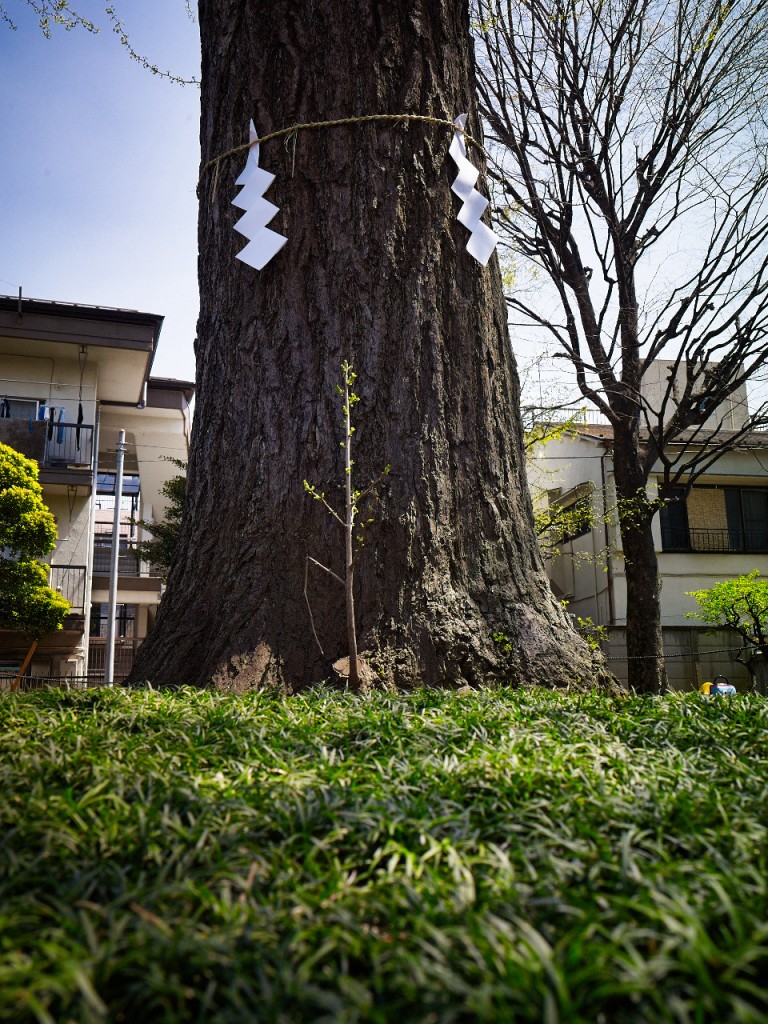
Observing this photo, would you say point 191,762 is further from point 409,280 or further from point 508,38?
point 508,38

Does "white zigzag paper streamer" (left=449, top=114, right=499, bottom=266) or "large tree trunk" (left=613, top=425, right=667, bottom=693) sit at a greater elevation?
"white zigzag paper streamer" (left=449, top=114, right=499, bottom=266)

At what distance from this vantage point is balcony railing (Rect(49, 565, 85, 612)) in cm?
1609

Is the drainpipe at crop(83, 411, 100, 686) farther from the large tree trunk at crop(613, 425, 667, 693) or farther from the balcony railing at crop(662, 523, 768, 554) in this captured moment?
the balcony railing at crop(662, 523, 768, 554)

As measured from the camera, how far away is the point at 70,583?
16.1 meters

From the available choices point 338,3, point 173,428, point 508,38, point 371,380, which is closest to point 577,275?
point 508,38

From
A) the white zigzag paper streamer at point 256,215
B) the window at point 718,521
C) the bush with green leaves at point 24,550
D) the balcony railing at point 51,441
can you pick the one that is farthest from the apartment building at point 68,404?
the window at point 718,521

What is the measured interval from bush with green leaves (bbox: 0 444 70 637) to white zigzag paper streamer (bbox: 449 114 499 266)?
10.9 metres

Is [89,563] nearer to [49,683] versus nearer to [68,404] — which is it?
[68,404]

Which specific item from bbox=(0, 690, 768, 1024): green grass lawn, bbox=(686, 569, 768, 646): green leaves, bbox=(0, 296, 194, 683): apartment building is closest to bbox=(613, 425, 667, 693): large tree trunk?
bbox=(686, 569, 768, 646): green leaves

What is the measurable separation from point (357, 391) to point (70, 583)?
13680 mm

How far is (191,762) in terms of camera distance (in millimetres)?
2139

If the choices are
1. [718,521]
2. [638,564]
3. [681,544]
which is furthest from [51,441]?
[718,521]

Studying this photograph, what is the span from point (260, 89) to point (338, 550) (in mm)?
2585

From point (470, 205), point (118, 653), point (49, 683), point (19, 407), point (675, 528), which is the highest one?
point (19, 407)
